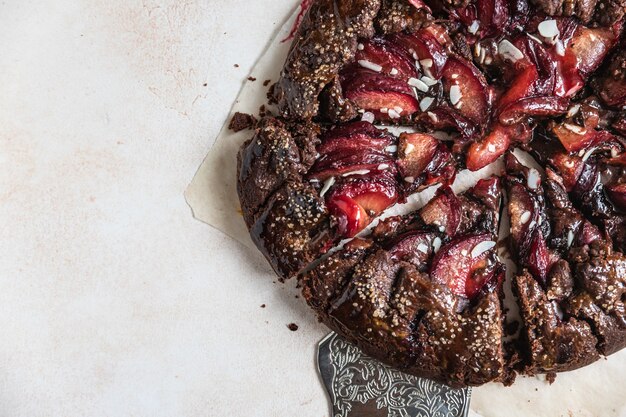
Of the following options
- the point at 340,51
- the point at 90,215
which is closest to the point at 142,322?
the point at 90,215

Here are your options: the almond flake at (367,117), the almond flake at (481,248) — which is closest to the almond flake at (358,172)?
the almond flake at (367,117)

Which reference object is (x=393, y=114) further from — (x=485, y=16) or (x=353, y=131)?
(x=485, y=16)

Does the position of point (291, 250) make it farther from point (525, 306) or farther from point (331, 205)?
point (525, 306)

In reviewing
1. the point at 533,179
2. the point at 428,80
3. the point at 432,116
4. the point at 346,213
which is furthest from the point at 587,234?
the point at 346,213

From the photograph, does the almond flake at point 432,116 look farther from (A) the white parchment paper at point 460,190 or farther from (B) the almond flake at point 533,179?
(B) the almond flake at point 533,179

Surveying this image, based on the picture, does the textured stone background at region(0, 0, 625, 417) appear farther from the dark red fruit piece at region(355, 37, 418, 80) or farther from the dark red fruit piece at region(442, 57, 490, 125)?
the dark red fruit piece at region(442, 57, 490, 125)
